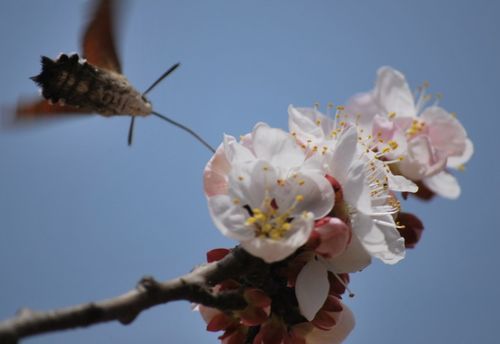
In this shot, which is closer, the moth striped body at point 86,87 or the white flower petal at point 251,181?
the white flower petal at point 251,181

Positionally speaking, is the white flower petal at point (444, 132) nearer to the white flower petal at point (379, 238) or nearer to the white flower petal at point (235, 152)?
the white flower petal at point (379, 238)

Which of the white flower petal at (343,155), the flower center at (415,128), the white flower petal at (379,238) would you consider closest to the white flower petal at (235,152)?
the white flower petal at (343,155)

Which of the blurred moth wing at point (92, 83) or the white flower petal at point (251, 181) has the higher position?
the blurred moth wing at point (92, 83)

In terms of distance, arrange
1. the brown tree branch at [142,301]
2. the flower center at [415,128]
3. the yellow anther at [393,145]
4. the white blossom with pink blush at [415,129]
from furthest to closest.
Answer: the flower center at [415,128] < the white blossom with pink blush at [415,129] < the yellow anther at [393,145] < the brown tree branch at [142,301]

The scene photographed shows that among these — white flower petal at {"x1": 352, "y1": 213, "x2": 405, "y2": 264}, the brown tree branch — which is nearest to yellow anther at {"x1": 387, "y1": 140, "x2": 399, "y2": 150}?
white flower petal at {"x1": 352, "y1": 213, "x2": 405, "y2": 264}

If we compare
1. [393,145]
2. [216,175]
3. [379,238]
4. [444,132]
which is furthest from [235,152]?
[444,132]

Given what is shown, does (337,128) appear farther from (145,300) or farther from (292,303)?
(145,300)

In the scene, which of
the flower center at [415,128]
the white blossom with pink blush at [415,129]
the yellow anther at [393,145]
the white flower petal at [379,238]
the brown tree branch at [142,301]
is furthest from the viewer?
the flower center at [415,128]
